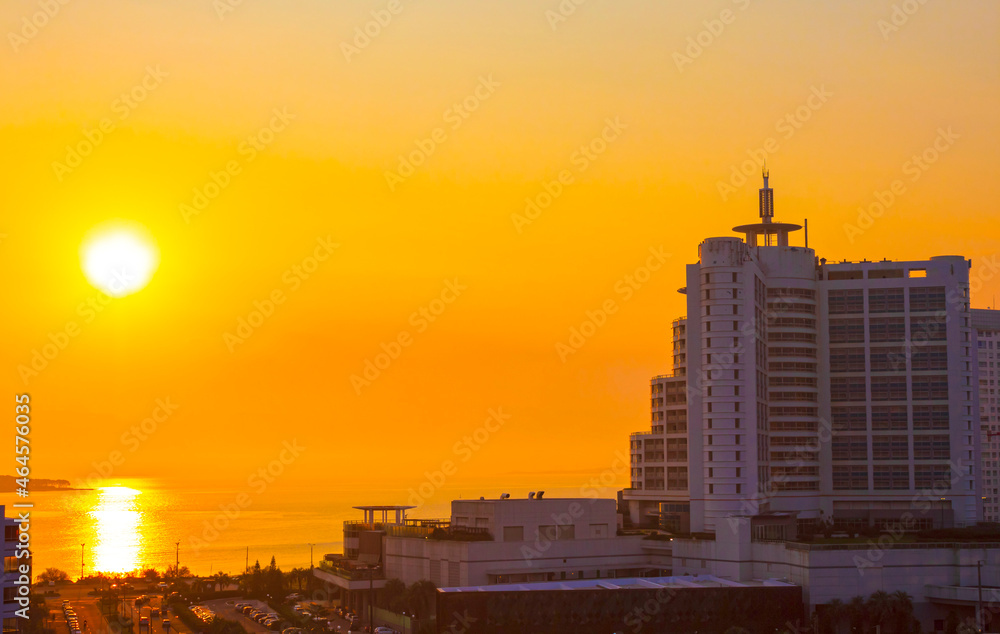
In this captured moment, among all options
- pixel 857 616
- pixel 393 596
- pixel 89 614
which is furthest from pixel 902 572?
pixel 89 614

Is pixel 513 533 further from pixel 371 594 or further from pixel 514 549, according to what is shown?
pixel 371 594

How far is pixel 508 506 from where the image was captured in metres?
106

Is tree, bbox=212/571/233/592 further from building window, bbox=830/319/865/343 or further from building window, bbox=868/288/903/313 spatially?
building window, bbox=868/288/903/313

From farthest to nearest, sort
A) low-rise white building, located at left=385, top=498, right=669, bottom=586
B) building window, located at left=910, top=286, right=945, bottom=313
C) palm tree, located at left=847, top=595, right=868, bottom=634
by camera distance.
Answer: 1. building window, located at left=910, top=286, right=945, bottom=313
2. low-rise white building, located at left=385, top=498, right=669, bottom=586
3. palm tree, located at left=847, top=595, right=868, bottom=634

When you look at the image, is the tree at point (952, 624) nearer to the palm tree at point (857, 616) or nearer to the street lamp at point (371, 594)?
the palm tree at point (857, 616)

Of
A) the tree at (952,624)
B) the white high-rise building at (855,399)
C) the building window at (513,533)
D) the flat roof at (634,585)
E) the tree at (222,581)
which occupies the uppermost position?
the white high-rise building at (855,399)

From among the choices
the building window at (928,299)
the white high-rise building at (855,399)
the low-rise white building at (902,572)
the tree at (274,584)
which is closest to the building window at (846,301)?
the white high-rise building at (855,399)

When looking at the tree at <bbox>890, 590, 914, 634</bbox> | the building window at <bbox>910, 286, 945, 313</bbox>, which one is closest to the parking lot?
the tree at <bbox>890, 590, 914, 634</bbox>

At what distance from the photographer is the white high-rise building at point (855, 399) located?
12625cm

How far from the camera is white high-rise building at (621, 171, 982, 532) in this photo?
12625 cm

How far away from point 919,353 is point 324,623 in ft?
242

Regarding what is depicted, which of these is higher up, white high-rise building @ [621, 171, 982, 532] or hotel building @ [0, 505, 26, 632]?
white high-rise building @ [621, 171, 982, 532]

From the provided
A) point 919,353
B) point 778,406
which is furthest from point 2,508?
point 919,353

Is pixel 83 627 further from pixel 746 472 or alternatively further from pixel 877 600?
pixel 877 600
